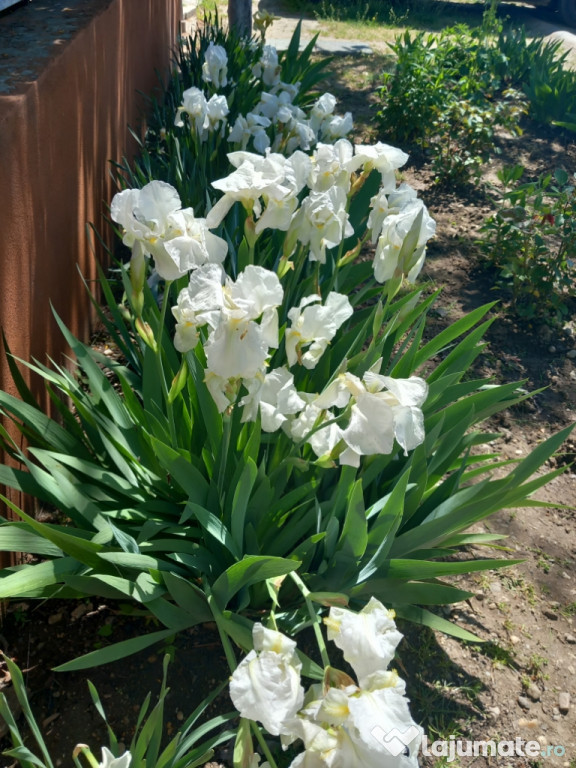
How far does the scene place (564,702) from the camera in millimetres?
1661

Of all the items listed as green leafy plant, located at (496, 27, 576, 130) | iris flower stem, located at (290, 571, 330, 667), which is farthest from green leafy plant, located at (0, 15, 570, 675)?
green leafy plant, located at (496, 27, 576, 130)

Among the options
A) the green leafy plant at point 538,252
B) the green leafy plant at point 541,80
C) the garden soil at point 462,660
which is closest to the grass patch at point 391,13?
the green leafy plant at point 541,80

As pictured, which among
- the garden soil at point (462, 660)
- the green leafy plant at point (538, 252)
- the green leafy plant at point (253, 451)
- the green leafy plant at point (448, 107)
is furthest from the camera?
the green leafy plant at point (448, 107)

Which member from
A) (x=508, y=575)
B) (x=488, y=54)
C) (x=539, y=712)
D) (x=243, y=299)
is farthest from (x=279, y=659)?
(x=488, y=54)

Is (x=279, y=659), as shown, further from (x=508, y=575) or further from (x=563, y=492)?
(x=563, y=492)

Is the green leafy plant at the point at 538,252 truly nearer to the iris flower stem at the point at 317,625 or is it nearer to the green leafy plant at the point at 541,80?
the green leafy plant at the point at 541,80

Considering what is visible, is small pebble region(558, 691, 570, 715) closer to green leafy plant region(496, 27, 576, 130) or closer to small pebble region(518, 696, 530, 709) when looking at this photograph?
small pebble region(518, 696, 530, 709)

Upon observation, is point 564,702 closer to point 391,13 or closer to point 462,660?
point 462,660

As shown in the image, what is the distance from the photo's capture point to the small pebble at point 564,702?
1.65 metres

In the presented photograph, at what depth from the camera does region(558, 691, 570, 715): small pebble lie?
1649 millimetres

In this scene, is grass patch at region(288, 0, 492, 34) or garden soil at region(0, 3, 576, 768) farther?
grass patch at region(288, 0, 492, 34)

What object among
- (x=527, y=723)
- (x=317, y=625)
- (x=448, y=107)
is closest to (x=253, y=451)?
(x=317, y=625)

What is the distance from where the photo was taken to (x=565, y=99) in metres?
4.72

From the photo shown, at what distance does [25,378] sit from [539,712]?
1.44 meters
